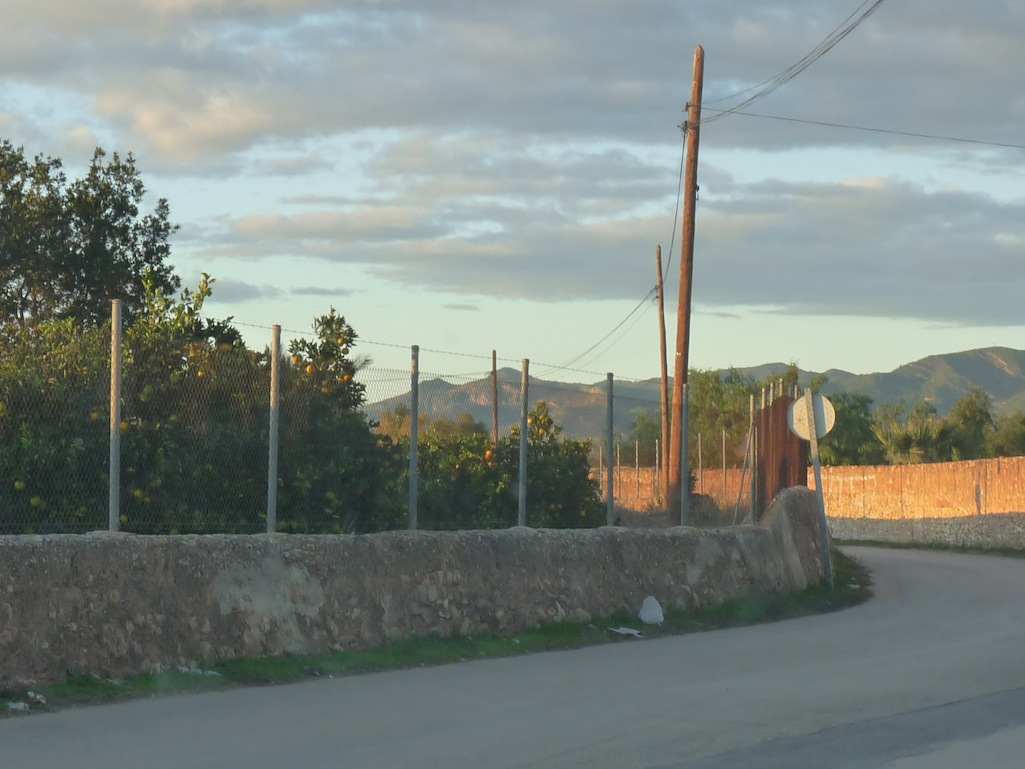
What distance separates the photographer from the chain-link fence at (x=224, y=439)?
11312mm

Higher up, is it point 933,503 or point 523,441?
point 523,441

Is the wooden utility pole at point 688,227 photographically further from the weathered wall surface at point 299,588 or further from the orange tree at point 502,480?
the weathered wall surface at point 299,588

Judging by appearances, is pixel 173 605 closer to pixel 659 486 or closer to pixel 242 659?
pixel 242 659

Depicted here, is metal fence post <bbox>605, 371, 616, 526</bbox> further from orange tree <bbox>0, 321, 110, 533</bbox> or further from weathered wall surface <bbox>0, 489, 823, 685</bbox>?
orange tree <bbox>0, 321, 110, 533</bbox>

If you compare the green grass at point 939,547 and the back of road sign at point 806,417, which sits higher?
the back of road sign at point 806,417

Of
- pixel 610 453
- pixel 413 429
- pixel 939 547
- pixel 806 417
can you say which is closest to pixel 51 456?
pixel 413 429

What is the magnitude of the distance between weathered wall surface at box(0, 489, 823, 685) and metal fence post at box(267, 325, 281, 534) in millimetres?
529

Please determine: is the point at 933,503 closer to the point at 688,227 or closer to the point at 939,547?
the point at 939,547

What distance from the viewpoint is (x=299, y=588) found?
10.9 meters

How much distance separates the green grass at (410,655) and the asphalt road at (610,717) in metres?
0.24

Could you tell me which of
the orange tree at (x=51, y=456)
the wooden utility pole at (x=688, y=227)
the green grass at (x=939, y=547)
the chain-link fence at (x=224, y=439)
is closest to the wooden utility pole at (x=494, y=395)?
the chain-link fence at (x=224, y=439)

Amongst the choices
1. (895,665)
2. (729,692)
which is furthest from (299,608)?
(895,665)

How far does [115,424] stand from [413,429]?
10.1 feet

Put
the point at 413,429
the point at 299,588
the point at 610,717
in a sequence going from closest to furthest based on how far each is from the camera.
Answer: the point at 610,717 → the point at 299,588 → the point at 413,429
